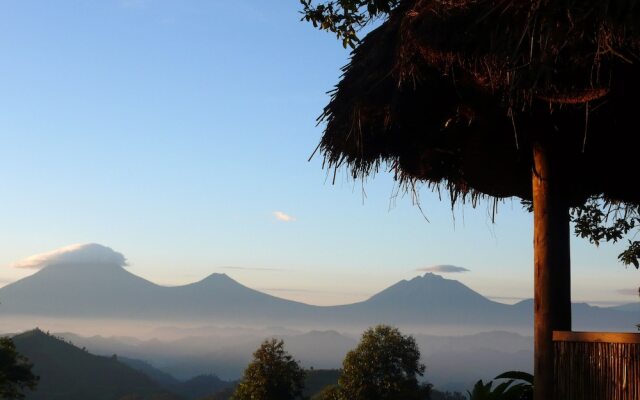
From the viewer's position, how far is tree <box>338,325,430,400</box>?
66.9m

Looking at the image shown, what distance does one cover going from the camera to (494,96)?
8484 millimetres

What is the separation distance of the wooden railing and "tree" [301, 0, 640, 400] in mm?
288

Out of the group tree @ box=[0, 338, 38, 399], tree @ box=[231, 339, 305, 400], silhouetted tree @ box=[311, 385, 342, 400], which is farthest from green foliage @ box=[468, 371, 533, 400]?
tree @ box=[231, 339, 305, 400]

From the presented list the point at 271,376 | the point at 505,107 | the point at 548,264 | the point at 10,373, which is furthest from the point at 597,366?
the point at 271,376

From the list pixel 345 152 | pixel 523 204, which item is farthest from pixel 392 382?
pixel 345 152

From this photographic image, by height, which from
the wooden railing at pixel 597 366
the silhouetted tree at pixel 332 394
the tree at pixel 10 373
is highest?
the wooden railing at pixel 597 366

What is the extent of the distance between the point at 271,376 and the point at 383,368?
952 centimetres

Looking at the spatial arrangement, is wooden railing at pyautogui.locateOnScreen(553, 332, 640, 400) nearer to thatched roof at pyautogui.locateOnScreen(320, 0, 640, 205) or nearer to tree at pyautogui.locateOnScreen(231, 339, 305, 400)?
thatched roof at pyautogui.locateOnScreen(320, 0, 640, 205)

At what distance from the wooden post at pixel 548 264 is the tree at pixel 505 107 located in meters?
0.01

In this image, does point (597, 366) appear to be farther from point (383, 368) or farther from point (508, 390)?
point (383, 368)

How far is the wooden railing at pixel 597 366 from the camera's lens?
7207 millimetres

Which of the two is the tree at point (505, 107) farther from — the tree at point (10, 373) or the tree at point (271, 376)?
the tree at point (271, 376)

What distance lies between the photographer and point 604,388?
7.36 m

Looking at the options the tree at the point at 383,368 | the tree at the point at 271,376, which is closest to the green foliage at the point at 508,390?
the tree at the point at 383,368
